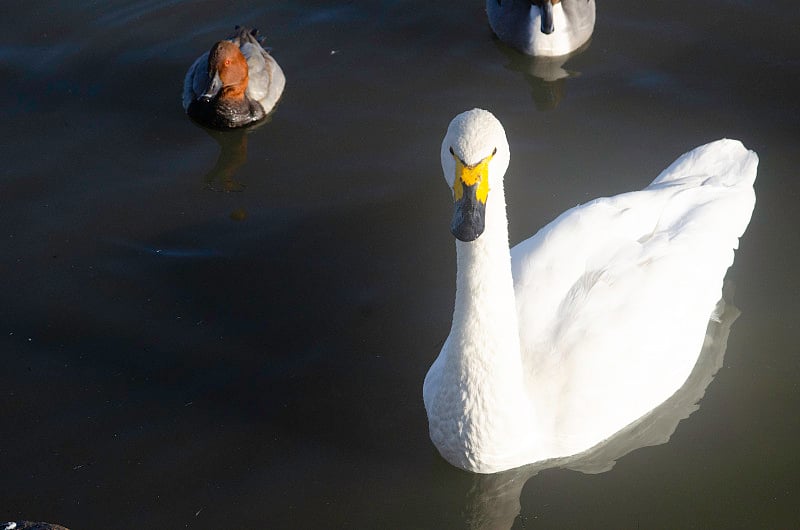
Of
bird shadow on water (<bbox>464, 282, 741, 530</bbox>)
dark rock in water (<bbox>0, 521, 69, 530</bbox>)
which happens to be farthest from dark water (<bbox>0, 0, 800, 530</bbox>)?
dark rock in water (<bbox>0, 521, 69, 530</bbox>)

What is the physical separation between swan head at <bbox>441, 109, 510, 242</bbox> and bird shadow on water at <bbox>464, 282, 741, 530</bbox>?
1910 mm

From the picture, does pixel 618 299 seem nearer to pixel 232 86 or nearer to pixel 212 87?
pixel 232 86

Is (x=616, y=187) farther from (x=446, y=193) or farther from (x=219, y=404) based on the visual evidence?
(x=219, y=404)

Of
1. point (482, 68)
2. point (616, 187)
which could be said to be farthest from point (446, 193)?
point (482, 68)

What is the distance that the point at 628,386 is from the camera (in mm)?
5863

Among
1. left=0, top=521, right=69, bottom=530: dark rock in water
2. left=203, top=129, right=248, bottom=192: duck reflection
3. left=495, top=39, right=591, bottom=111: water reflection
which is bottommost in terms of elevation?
left=203, top=129, right=248, bottom=192: duck reflection

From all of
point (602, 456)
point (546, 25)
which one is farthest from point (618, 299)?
point (546, 25)

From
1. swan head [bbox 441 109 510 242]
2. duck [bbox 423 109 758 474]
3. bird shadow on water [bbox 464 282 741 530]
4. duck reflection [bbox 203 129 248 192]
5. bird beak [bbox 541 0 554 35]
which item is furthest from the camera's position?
bird beak [bbox 541 0 554 35]

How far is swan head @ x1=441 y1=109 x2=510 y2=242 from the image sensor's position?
15.2 feet

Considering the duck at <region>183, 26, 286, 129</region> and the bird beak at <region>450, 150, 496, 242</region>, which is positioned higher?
the bird beak at <region>450, 150, 496, 242</region>

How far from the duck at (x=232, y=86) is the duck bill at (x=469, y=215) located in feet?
15.9

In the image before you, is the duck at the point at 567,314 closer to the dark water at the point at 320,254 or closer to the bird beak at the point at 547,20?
the dark water at the point at 320,254

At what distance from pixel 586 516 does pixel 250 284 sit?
3.03m

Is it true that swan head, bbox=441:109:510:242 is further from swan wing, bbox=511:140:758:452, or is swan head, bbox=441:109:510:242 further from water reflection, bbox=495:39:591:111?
water reflection, bbox=495:39:591:111
